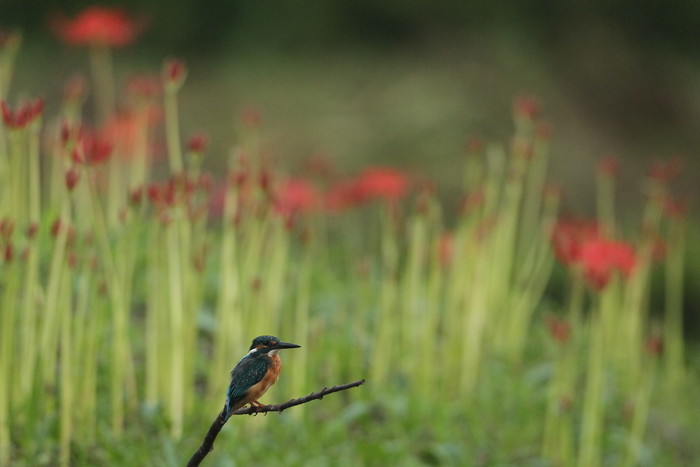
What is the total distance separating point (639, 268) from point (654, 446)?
62 centimetres

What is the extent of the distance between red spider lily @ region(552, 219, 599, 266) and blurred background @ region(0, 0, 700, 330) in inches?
67.0

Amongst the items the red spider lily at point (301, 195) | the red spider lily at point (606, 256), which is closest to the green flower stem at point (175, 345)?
the red spider lily at point (301, 195)

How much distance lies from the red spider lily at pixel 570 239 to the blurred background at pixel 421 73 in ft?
5.59

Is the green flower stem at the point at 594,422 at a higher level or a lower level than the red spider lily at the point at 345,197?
lower

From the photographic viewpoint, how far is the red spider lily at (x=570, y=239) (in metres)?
2.46

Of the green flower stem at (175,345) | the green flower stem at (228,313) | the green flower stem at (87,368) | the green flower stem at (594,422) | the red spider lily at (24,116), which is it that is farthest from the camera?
the green flower stem at (594,422)

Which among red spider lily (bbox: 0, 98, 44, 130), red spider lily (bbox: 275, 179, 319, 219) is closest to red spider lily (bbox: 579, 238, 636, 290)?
red spider lily (bbox: 275, 179, 319, 219)

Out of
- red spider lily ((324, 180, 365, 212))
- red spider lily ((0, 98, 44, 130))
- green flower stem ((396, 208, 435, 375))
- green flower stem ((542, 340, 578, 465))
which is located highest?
red spider lily ((0, 98, 44, 130))

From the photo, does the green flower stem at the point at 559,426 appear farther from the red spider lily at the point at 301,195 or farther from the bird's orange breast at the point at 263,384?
the bird's orange breast at the point at 263,384

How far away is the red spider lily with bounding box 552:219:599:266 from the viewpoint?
246 centimetres

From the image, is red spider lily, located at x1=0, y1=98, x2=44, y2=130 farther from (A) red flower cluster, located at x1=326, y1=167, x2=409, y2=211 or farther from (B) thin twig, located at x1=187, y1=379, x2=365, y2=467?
(A) red flower cluster, located at x1=326, y1=167, x2=409, y2=211

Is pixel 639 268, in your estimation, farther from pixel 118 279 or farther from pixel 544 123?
pixel 544 123

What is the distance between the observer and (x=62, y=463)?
2010 mm

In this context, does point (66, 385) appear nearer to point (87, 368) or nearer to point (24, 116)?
point (87, 368)
